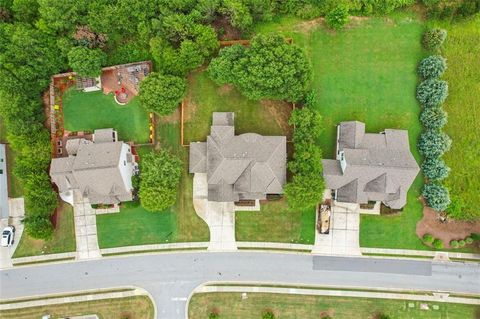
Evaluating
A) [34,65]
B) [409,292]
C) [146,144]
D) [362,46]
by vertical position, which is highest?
[362,46]

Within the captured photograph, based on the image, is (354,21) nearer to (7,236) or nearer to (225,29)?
(225,29)

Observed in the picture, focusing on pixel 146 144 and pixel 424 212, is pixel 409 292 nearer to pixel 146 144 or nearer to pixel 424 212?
pixel 424 212

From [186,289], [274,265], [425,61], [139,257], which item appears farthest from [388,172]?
[139,257]

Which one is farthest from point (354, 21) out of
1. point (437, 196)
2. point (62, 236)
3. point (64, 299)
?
point (64, 299)

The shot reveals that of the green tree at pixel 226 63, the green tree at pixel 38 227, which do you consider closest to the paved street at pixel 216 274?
the green tree at pixel 38 227

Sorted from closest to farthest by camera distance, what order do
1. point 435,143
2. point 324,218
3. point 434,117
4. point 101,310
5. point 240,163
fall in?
point 240,163
point 435,143
point 434,117
point 324,218
point 101,310

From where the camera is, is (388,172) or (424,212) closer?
(388,172)

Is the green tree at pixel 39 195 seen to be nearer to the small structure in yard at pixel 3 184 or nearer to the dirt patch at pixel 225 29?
the small structure in yard at pixel 3 184

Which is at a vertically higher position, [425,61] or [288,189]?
[425,61]
